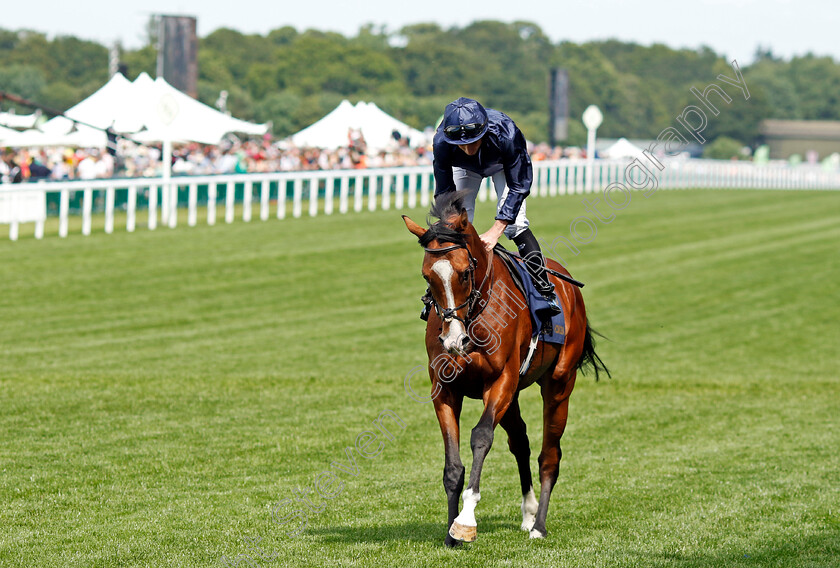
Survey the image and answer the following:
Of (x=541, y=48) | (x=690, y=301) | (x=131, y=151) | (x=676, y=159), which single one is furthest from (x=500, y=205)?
(x=541, y=48)

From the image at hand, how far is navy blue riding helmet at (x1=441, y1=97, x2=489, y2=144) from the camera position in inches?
249

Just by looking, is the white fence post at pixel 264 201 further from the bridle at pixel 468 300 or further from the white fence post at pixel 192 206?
the bridle at pixel 468 300

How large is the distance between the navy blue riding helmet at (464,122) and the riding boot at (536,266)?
894 millimetres

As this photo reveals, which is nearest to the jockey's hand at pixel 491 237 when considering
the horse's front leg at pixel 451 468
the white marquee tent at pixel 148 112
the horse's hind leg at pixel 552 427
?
the horse's front leg at pixel 451 468

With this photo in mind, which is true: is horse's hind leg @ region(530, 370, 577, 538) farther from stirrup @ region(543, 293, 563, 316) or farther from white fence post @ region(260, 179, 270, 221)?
white fence post @ region(260, 179, 270, 221)

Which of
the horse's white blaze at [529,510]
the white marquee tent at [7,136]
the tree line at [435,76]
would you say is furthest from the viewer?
the tree line at [435,76]

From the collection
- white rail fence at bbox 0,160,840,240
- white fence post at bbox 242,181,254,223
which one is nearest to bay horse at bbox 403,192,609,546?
white rail fence at bbox 0,160,840,240

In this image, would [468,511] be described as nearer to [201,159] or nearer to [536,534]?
[536,534]

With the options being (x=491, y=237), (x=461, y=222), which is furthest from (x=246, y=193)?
(x=461, y=222)

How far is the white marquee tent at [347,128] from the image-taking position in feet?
97.8

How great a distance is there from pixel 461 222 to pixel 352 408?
521 cm

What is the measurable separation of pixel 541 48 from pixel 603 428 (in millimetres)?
137742

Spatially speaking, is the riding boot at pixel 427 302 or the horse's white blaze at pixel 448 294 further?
the riding boot at pixel 427 302

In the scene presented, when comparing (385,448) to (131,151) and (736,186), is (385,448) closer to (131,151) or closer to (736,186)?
(131,151)
